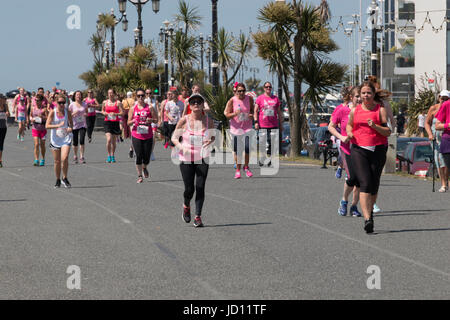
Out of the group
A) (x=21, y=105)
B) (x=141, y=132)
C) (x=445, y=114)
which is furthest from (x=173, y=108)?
(x=21, y=105)

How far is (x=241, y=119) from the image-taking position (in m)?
17.2

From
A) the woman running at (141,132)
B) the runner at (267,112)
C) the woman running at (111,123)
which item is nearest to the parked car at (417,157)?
the runner at (267,112)

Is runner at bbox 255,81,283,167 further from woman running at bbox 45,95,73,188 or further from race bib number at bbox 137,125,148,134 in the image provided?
woman running at bbox 45,95,73,188

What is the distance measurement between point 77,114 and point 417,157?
833 cm

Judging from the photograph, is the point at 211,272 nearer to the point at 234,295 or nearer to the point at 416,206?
the point at 234,295

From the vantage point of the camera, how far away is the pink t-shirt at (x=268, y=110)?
19.1 meters

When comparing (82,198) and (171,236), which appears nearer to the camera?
(171,236)

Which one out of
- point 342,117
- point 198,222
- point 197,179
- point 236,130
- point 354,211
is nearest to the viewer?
point 198,222

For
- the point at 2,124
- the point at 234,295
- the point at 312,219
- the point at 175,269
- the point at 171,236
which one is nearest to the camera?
the point at 234,295

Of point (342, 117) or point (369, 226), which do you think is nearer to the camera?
point (369, 226)

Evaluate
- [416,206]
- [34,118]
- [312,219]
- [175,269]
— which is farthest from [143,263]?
[34,118]

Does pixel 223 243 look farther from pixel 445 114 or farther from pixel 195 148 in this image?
pixel 445 114
